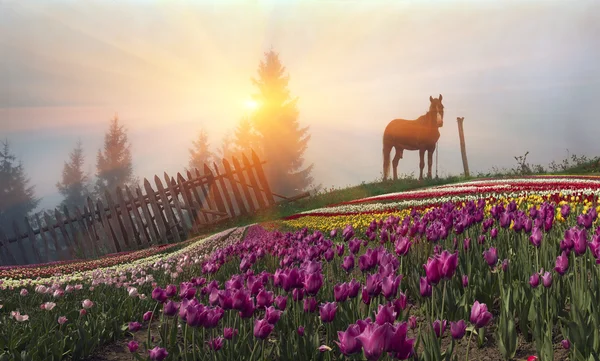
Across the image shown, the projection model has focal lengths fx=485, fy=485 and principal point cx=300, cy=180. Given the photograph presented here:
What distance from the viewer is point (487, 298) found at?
3549mm

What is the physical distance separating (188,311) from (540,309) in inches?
78.6

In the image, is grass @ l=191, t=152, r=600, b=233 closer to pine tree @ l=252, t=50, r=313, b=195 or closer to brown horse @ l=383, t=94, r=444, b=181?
brown horse @ l=383, t=94, r=444, b=181

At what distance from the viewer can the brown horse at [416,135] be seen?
80.2 ft

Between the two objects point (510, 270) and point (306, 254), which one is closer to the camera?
point (510, 270)

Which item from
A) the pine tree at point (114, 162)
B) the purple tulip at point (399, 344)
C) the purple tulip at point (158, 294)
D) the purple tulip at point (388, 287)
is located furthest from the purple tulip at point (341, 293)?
the pine tree at point (114, 162)

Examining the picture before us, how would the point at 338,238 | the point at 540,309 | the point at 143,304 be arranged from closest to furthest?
1. the point at 540,309
2. the point at 143,304
3. the point at 338,238

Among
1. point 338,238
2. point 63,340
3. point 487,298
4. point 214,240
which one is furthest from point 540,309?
point 214,240

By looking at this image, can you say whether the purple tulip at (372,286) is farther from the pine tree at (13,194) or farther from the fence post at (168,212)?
the pine tree at (13,194)

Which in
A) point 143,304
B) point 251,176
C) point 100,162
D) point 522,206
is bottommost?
point 522,206

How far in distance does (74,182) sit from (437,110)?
1845 inches

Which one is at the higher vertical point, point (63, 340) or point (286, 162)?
point (286, 162)

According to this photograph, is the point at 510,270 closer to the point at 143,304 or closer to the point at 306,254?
the point at 306,254

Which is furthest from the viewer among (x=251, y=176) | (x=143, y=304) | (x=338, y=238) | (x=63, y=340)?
(x=251, y=176)

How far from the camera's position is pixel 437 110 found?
79.3ft
